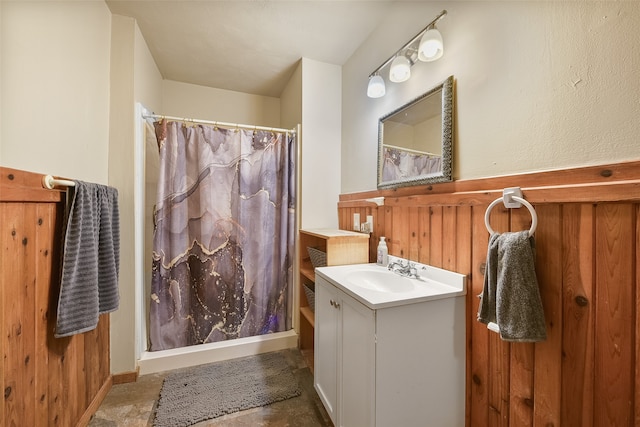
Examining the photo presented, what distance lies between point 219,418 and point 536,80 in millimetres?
2206

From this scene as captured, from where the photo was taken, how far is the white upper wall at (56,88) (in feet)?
3.08

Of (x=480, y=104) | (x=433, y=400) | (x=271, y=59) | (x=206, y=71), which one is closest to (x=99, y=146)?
(x=206, y=71)

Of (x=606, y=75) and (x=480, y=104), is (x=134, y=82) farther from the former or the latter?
(x=606, y=75)

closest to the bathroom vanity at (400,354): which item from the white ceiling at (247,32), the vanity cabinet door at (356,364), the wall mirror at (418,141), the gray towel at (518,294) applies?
the vanity cabinet door at (356,364)

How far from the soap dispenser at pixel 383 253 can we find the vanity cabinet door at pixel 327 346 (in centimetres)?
43

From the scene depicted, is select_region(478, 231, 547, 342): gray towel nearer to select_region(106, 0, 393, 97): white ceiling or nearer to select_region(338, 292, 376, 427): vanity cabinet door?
select_region(338, 292, 376, 427): vanity cabinet door

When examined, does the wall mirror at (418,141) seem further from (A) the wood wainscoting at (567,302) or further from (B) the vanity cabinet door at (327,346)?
(B) the vanity cabinet door at (327,346)

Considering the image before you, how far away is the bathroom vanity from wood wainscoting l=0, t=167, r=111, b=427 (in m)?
1.23

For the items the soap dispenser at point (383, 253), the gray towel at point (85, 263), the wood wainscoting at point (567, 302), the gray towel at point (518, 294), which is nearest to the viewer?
the wood wainscoting at point (567, 302)

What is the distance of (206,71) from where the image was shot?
2.33 m

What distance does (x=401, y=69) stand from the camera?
140cm

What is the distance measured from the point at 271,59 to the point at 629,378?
265 cm

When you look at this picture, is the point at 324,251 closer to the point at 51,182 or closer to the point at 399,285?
the point at 399,285

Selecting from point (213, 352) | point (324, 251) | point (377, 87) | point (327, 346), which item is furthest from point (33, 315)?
point (377, 87)
